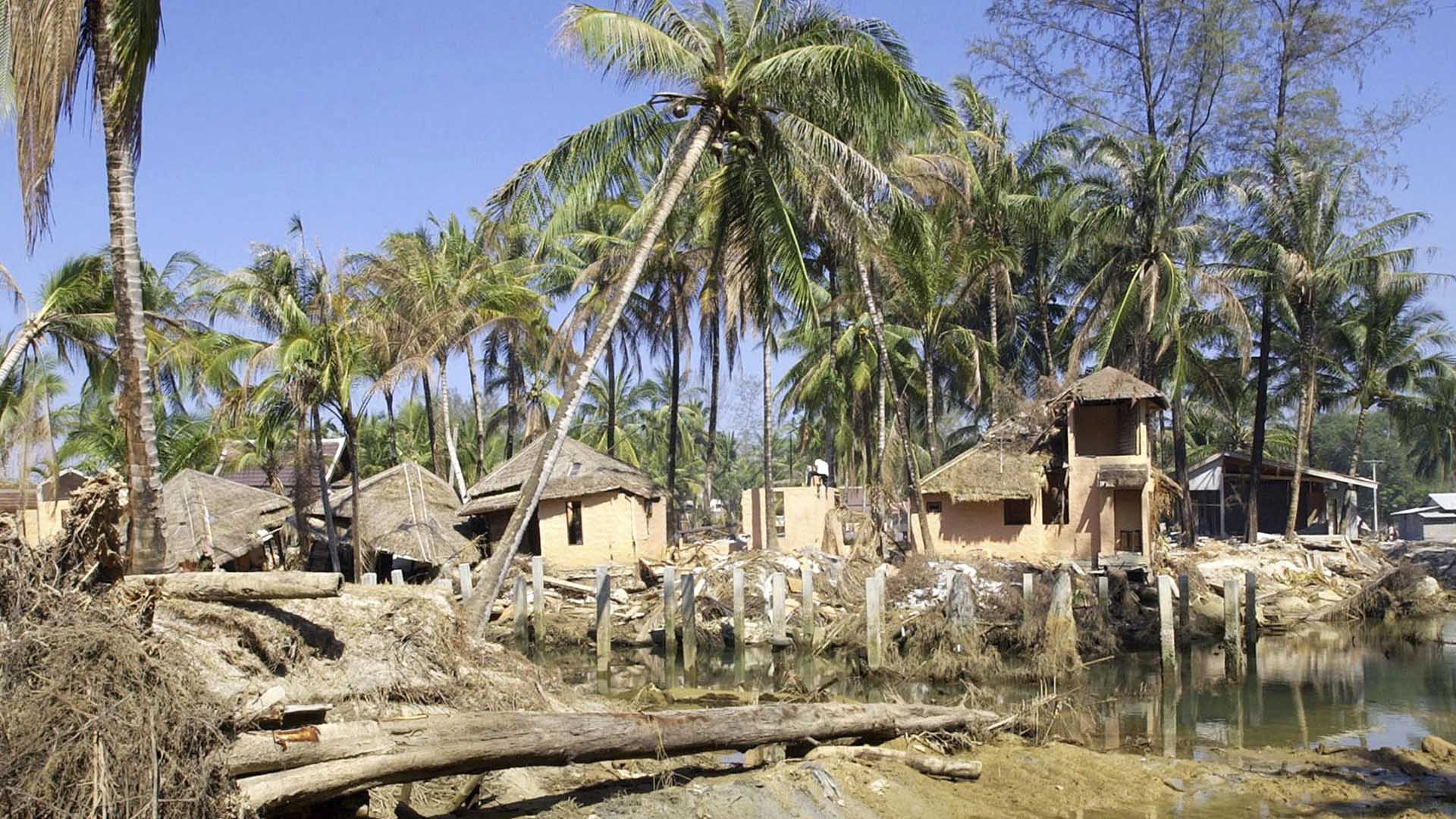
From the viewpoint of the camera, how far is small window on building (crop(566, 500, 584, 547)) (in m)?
29.3

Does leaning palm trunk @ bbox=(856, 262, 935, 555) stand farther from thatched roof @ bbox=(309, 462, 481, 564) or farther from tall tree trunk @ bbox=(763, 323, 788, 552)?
thatched roof @ bbox=(309, 462, 481, 564)

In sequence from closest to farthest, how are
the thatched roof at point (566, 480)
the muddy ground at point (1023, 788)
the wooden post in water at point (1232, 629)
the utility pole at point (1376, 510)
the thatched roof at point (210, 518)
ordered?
the muddy ground at point (1023, 788), the wooden post in water at point (1232, 629), the thatched roof at point (210, 518), the thatched roof at point (566, 480), the utility pole at point (1376, 510)

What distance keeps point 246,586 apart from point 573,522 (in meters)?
21.8

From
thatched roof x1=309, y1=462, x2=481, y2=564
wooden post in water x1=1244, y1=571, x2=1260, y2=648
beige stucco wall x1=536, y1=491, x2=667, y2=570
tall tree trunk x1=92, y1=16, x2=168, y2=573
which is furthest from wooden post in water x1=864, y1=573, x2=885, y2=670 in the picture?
tall tree trunk x1=92, y1=16, x2=168, y2=573

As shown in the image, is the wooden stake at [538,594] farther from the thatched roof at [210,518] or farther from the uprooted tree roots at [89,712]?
the uprooted tree roots at [89,712]

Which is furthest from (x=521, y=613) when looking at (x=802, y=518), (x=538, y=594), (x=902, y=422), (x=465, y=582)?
(x=802, y=518)

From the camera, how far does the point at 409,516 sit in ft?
92.5

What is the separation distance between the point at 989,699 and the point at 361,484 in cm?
1856

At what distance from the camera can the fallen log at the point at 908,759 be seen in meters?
10.4

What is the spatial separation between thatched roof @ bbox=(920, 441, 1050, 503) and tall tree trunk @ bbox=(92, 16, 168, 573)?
20.3 meters

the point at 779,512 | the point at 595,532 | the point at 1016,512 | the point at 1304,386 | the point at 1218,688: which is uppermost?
the point at 1304,386

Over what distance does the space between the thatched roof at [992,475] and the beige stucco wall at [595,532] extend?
7393 millimetres

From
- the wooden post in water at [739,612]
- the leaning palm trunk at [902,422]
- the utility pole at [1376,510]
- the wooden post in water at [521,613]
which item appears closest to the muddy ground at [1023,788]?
the wooden post in water at [739,612]

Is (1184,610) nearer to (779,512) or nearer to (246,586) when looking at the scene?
A: (246,586)
